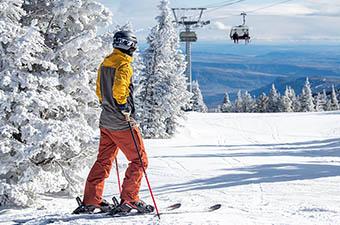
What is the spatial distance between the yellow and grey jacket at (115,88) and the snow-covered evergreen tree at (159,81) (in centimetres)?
3184

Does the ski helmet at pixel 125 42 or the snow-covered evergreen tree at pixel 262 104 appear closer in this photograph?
the ski helmet at pixel 125 42

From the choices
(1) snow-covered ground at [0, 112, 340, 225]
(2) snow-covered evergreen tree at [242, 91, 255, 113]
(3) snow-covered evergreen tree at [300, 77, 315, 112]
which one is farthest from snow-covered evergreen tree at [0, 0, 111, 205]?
(2) snow-covered evergreen tree at [242, 91, 255, 113]

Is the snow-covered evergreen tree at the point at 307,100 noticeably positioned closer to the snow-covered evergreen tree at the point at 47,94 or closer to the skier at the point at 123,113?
the snow-covered evergreen tree at the point at 47,94

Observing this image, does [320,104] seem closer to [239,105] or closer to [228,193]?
[239,105]

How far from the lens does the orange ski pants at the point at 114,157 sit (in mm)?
7406

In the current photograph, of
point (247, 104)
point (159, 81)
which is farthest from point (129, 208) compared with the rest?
point (247, 104)

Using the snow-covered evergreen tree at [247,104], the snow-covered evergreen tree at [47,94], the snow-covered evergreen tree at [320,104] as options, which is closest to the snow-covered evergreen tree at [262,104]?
the snow-covered evergreen tree at [247,104]

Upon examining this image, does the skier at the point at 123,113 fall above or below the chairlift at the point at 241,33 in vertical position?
below

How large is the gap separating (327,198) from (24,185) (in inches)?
239

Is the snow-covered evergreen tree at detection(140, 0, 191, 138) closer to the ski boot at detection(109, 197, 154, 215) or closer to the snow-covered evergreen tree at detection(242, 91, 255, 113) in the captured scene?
the ski boot at detection(109, 197, 154, 215)

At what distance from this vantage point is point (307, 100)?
324 feet

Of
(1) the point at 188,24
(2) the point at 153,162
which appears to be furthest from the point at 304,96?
(2) the point at 153,162

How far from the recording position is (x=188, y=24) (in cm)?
5859

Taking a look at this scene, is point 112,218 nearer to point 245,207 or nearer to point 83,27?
point 245,207
